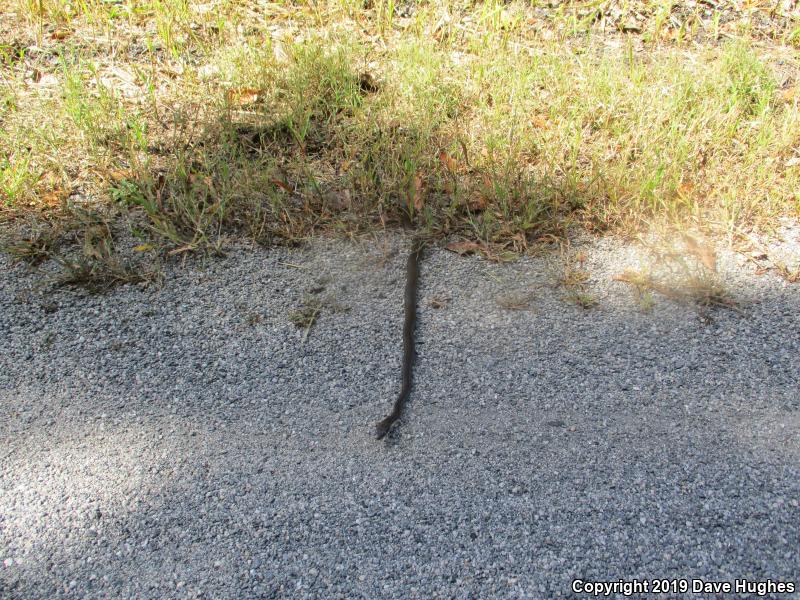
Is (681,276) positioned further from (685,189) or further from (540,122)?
(540,122)

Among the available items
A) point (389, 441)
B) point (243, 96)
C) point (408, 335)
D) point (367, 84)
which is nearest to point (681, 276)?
point (408, 335)

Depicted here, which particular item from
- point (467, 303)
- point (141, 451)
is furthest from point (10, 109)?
point (467, 303)

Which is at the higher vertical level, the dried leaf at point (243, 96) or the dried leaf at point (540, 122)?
the dried leaf at point (243, 96)

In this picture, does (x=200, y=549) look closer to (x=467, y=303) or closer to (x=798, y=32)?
(x=467, y=303)

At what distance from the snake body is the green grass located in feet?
0.78

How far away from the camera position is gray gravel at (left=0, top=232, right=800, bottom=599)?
5.97 feet

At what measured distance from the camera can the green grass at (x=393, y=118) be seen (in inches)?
126

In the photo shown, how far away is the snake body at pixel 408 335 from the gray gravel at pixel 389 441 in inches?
1.7

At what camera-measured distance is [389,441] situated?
2.20 metres

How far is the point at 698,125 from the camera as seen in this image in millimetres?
3551

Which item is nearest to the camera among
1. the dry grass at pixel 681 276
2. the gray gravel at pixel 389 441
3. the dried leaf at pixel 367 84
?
the gray gravel at pixel 389 441

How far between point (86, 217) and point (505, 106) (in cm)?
228

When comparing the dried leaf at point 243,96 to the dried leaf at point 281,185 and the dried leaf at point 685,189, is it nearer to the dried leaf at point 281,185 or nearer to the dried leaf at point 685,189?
the dried leaf at point 281,185

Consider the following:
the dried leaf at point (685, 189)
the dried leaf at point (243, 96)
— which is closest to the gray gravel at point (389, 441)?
the dried leaf at point (685, 189)
